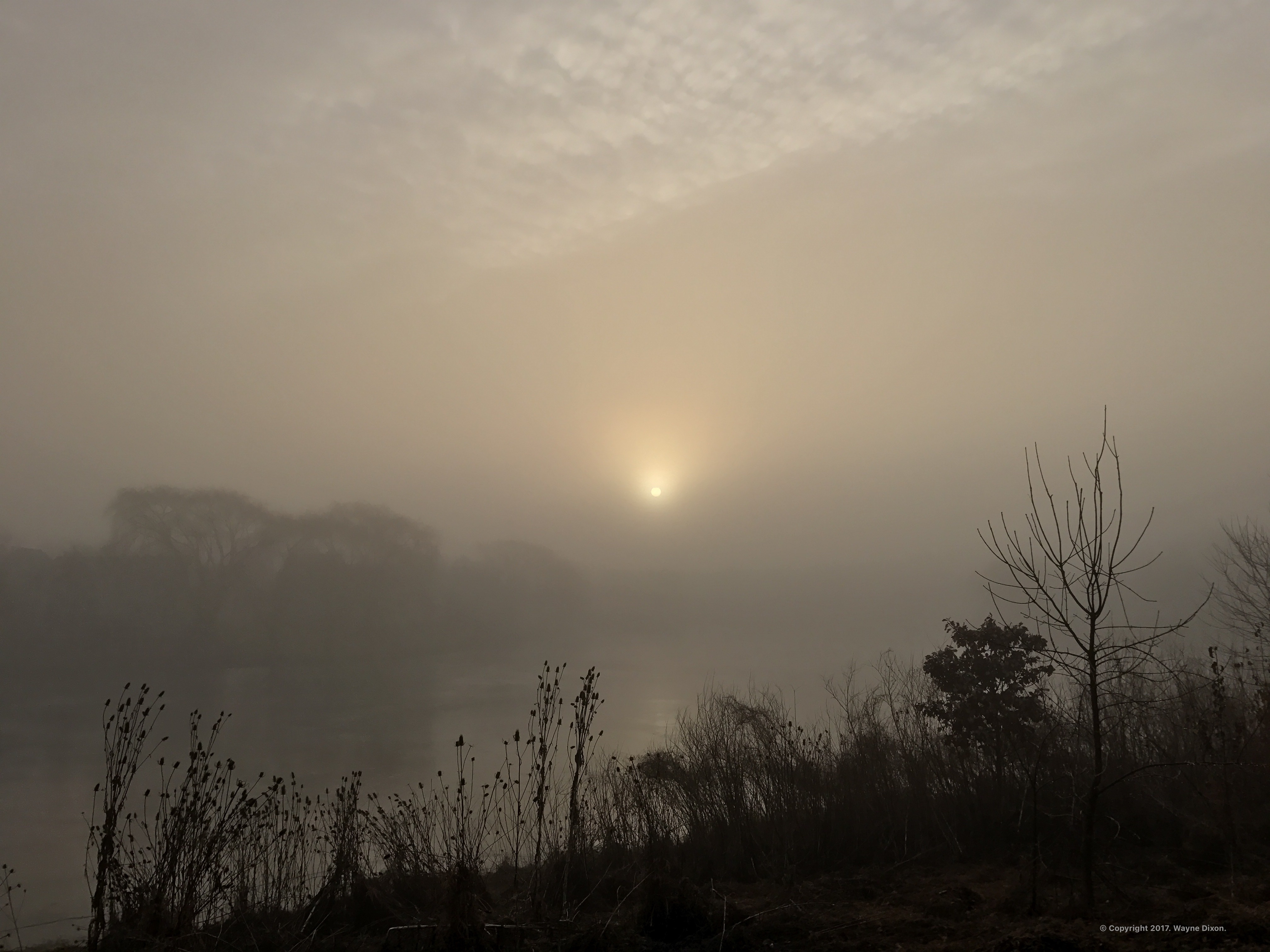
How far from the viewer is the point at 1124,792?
38.9 feet

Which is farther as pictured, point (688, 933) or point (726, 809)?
point (726, 809)

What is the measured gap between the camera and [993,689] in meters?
13.4

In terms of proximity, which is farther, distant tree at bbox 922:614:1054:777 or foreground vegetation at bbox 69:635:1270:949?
distant tree at bbox 922:614:1054:777

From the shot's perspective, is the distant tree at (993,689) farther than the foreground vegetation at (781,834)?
Yes

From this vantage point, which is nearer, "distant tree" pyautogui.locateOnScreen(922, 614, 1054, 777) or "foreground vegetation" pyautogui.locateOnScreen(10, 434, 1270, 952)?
"foreground vegetation" pyautogui.locateOnScreen(10, 434, 1270, 952)

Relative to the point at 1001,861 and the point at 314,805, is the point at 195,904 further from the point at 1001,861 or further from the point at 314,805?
the point at 1001,861

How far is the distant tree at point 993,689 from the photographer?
13.1m

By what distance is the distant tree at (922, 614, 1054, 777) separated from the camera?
1308 cm

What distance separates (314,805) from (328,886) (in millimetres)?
2992

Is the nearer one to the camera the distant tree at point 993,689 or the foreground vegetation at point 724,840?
the foreground vegetation at point 724,840

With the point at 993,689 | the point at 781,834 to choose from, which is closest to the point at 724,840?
the point at 781,834

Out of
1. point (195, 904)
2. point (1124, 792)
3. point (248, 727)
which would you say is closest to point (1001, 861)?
point (1124, 792)

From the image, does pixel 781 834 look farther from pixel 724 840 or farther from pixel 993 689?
pixel 993 689

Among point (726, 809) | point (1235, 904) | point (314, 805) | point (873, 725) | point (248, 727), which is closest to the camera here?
point (1235, 904)
